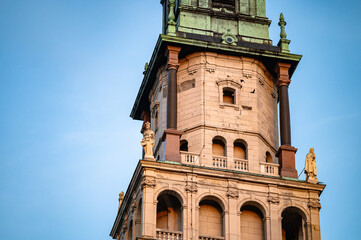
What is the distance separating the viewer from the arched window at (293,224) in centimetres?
6662

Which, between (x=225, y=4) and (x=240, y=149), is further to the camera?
(x=225, y=4)

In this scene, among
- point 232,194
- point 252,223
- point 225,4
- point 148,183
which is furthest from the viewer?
point 225,4

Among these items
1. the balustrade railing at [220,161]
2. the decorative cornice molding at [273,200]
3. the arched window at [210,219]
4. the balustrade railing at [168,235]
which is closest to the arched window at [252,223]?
the decorative cornice molding at [273,200]

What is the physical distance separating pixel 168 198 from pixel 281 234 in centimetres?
676

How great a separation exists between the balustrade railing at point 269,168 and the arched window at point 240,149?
4.59 feet

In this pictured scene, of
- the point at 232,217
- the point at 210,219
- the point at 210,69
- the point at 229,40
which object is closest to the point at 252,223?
the point at 232,217

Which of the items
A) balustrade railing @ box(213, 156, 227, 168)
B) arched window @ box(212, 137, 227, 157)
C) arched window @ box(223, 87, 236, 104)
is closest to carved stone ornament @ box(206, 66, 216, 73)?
arched window @ box(223, 87, 236, 104)

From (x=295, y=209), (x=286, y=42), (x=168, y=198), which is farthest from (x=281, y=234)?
(x=286, y=42)

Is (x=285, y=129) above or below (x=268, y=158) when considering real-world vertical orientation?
above

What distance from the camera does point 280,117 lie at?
7069cm

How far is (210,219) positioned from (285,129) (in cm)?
793

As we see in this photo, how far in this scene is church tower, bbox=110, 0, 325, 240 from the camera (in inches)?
2576

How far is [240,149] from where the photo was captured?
229 feet

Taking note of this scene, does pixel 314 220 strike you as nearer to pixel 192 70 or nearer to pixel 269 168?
pixel 269 168
